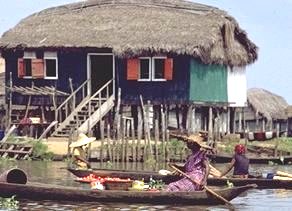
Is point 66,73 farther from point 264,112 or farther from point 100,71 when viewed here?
point 264,112

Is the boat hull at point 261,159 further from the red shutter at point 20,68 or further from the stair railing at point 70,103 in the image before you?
the red shutter at point 20,68

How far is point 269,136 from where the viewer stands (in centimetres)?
3628

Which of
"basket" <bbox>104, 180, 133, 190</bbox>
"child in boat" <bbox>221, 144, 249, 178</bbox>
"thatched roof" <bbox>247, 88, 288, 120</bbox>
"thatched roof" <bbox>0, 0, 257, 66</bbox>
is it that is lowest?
"basket" <bbox>104, 180, 133, 190</bbox>

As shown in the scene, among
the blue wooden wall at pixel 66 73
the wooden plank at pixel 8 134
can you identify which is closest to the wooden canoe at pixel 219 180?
the wooden plank at pixel 8 134

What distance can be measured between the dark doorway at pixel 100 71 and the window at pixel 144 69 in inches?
75.2

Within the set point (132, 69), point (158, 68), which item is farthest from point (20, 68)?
point (158, 68)

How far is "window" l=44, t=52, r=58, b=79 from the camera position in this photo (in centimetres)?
3794

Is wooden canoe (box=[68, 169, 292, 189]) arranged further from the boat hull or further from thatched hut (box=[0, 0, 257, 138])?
thatched hut (box=[0, 0, 257, 138])

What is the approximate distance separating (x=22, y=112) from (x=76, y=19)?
4.50m

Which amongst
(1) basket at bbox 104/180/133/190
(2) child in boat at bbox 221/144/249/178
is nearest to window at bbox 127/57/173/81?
(2) child in boat at bbox 221/144/249/178

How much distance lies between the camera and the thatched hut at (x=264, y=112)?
165 feet

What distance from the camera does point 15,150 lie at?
31.9 meters

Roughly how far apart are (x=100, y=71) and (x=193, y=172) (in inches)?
784

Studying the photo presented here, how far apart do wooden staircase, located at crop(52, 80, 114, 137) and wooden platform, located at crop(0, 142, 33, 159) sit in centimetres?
214
